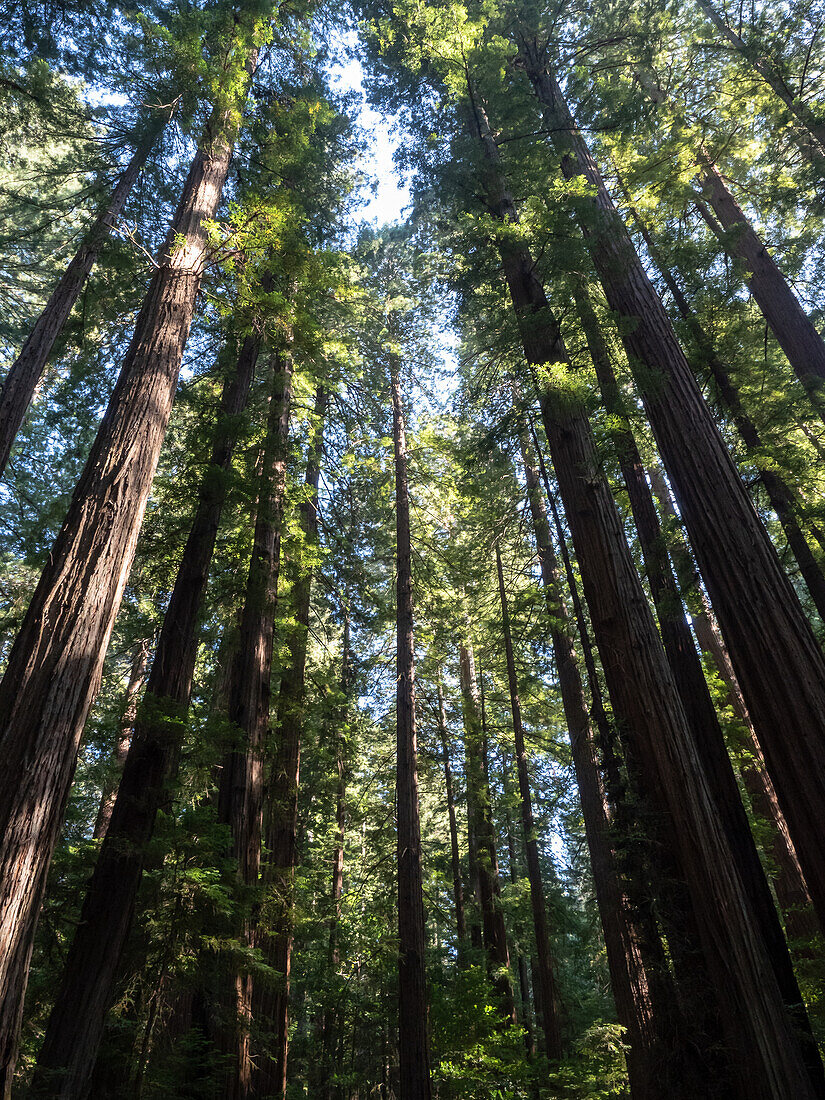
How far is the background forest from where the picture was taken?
4539mm

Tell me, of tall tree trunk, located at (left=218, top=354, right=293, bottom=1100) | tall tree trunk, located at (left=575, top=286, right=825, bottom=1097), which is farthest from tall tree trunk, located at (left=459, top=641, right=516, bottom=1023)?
tall tree trunk, located at (left=575, top=286, right=825, bottom=1097)

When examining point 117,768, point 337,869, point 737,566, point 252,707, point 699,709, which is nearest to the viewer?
point 737,566

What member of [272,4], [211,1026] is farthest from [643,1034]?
[272,4]

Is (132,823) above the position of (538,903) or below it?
below

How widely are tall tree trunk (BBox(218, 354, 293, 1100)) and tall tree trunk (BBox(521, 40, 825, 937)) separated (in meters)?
4.71

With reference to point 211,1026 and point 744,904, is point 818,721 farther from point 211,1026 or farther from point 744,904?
point 211,1026

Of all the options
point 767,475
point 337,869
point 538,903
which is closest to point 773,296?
point 767,475

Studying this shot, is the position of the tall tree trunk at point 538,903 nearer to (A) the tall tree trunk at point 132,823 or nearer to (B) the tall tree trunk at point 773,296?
(B) the tall tree trunk at point 773,296

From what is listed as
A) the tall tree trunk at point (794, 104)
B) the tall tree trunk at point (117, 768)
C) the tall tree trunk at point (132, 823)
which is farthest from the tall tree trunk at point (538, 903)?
the tall tree trunk at point (794, 104)

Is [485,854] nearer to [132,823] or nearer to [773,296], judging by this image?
[132,823]

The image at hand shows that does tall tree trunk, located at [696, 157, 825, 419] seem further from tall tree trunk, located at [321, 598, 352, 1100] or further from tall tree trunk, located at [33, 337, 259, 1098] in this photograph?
tall tree trunk, located at [321, 598, 352, 1100]

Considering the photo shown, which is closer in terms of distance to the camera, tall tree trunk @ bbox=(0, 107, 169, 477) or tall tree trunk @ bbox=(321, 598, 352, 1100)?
tall tree trunk @ bbox=(0, 107, 169, 477)

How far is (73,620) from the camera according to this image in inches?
159

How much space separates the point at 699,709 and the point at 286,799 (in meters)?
6.69
